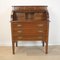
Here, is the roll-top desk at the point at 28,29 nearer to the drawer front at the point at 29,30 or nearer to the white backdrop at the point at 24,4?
the drawer front at the point at 29,30

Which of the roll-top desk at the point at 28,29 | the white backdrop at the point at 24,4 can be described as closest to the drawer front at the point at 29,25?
the roll-top desk at the point at 28,29

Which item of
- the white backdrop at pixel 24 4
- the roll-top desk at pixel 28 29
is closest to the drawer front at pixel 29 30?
the roll-top desk at pixel 28 29

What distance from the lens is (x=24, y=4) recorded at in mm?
3375

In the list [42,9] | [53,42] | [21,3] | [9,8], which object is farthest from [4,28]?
[53,42]

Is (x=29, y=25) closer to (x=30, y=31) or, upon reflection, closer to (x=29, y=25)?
(x=29, y=25)

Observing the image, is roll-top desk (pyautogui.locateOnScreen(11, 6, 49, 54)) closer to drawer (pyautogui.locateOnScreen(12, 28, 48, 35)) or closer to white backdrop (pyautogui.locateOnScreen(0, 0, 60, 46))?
drawer (pyautogui.locateOnScreen(12, 28, 48, 35))

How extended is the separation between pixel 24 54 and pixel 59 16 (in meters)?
1.20

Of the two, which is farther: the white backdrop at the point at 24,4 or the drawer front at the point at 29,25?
the white backdrop at the point at 24,4

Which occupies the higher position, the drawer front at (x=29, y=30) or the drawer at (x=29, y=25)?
the drawer at (x=29, y=25)

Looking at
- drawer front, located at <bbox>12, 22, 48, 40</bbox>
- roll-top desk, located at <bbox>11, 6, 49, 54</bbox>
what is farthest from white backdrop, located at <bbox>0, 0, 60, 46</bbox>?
drawer front, located at <bbox>12, 22, 48, 40</bbox>

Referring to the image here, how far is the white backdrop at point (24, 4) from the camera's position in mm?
3373

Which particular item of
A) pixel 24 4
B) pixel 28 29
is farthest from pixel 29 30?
pixel 24 4

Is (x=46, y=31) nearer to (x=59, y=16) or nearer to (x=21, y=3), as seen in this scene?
(x=59, y=16)

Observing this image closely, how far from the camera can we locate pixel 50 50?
3359mm
